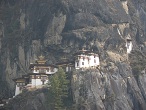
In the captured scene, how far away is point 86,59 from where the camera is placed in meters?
70.2

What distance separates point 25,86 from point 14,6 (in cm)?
2222

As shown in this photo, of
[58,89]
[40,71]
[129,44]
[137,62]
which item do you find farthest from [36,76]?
[129,44]

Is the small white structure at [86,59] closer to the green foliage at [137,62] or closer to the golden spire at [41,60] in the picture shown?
the golden spire at [41,60]

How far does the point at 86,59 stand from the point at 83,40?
248 inches

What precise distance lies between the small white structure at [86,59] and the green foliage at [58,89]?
3884mm

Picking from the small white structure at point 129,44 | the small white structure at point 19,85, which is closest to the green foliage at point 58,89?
the small white structure at point 19,85

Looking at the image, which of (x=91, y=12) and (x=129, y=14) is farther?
(x=129, y=14)

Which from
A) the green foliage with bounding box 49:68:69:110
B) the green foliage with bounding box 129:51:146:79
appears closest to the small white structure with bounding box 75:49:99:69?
the green foliage with bounding box 49:68:69:110

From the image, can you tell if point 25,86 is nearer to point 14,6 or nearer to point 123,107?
point 123,107

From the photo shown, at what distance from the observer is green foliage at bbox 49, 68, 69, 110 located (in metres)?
65.1

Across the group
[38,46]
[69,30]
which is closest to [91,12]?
[69,30]

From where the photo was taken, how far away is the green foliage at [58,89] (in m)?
65.1

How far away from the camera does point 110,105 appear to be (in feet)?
218

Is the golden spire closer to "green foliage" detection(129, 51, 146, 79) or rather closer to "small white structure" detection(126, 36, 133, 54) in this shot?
"green foliage" detection(129, 51, 146, 79)
